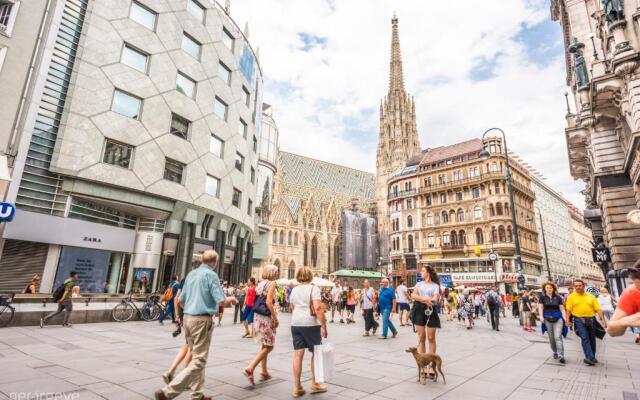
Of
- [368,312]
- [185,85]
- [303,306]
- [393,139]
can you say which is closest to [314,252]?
[393,139]

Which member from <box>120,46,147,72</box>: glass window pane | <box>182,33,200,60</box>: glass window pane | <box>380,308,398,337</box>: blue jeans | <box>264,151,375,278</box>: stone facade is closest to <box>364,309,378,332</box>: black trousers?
<box>380,308,398,337</box>: blue jeans

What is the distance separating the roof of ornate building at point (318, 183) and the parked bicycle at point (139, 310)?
214 feet

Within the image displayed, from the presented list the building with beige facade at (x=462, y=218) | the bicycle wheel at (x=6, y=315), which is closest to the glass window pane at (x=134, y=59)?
the bicycle wheel at (x=6, y=315)

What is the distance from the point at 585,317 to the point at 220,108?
83.8ft

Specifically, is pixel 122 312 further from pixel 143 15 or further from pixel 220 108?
pixel 143 15

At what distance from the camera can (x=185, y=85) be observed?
23109 mm

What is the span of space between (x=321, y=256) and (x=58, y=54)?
68616 mm

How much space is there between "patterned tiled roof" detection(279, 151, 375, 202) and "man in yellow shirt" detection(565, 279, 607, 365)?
8179 cm

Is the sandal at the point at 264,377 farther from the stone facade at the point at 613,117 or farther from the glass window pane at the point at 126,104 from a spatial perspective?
the glass window pane at the point at 126,104

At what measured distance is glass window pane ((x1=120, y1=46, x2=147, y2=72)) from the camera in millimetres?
19875

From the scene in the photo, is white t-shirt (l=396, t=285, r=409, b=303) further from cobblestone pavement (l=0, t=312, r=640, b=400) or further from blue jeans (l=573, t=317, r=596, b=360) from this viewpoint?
blue jeans (l=573, t=317, r=596, b=360)

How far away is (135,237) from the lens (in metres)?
21.1

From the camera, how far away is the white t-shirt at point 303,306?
4848mm

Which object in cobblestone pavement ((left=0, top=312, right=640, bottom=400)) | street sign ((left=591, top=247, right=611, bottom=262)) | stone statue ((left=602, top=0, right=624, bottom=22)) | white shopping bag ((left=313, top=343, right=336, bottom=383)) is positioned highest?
stone statue ((left=602, top=0, right=624, bottom=22))
